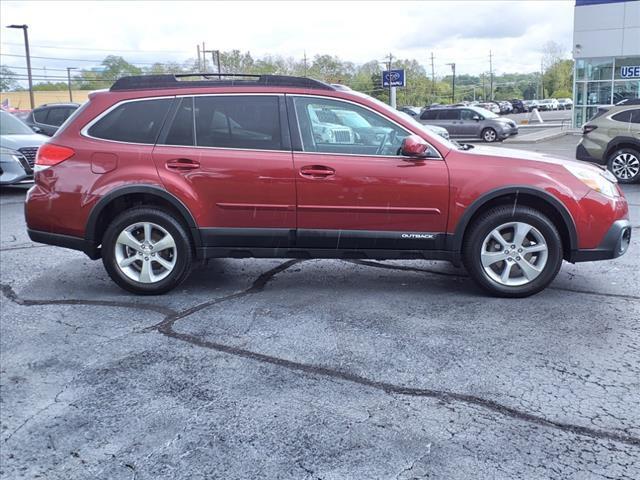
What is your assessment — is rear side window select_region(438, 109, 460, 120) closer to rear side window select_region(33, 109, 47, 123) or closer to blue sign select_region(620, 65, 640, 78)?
blue sign select_region(620, 65, 640, 78)

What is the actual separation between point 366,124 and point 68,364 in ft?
9.52

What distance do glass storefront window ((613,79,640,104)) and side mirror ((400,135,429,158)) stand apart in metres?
26.5

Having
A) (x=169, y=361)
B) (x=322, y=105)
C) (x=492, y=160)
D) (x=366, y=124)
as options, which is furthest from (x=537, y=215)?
(x=169, y=361)

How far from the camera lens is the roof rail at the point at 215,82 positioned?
539 centimetres

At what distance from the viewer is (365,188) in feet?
16.7

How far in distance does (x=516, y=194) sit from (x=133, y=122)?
324 centimetres

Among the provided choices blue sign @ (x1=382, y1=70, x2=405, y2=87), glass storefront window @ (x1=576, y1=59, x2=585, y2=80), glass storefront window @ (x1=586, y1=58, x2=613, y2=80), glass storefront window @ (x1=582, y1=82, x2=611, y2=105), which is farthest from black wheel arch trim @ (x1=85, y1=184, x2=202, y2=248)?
glass storefront window @ (x1=576, y1=59, x2=585, y2=80)

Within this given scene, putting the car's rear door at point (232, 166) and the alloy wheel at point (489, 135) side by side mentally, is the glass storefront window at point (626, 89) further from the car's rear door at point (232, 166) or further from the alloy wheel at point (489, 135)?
the car's rear door at point (232, 166)

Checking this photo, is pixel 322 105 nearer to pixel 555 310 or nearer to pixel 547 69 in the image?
pixel 555 310

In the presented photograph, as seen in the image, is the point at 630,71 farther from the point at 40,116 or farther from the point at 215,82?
the point at 215,82

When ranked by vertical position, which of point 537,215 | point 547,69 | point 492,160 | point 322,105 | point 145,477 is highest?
point 547,69

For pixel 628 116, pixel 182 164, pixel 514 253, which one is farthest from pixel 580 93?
pixel 182 164

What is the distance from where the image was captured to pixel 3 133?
12.7m

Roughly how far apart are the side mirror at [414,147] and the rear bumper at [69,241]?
8.95 feet
